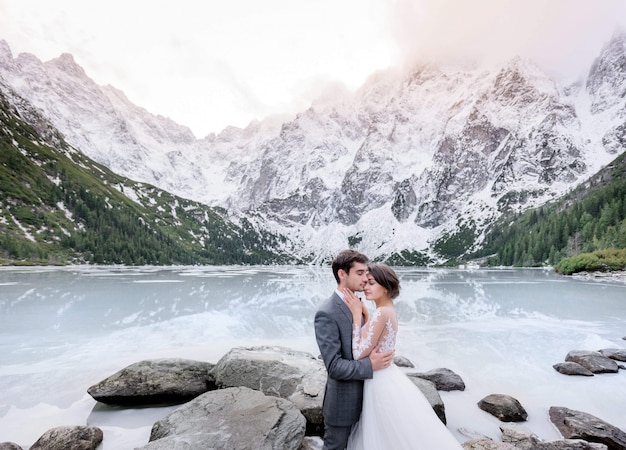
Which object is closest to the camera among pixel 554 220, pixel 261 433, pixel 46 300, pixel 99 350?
pixel 261 433

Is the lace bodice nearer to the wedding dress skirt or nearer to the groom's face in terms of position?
the wedding dress skirt

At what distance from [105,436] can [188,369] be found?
10.1ft

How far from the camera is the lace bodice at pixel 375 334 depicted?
4812mm

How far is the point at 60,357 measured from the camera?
15.5 m

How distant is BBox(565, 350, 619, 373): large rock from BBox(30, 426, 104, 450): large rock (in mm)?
16234

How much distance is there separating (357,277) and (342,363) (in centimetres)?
122

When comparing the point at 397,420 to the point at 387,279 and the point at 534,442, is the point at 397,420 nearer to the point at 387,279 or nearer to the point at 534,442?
the point at 387,279

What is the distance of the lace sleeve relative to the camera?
4.80 m

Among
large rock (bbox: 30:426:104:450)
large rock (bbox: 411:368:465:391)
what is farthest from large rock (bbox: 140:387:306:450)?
large rock (bbox: 411:368:465:391)

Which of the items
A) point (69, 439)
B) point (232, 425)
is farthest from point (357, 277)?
point (69, 439)

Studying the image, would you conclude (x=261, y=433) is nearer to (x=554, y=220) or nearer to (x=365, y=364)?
(x=365, y=364)

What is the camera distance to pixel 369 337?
4.82 metres

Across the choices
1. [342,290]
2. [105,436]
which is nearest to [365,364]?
[342,290]

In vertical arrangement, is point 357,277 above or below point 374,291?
above
